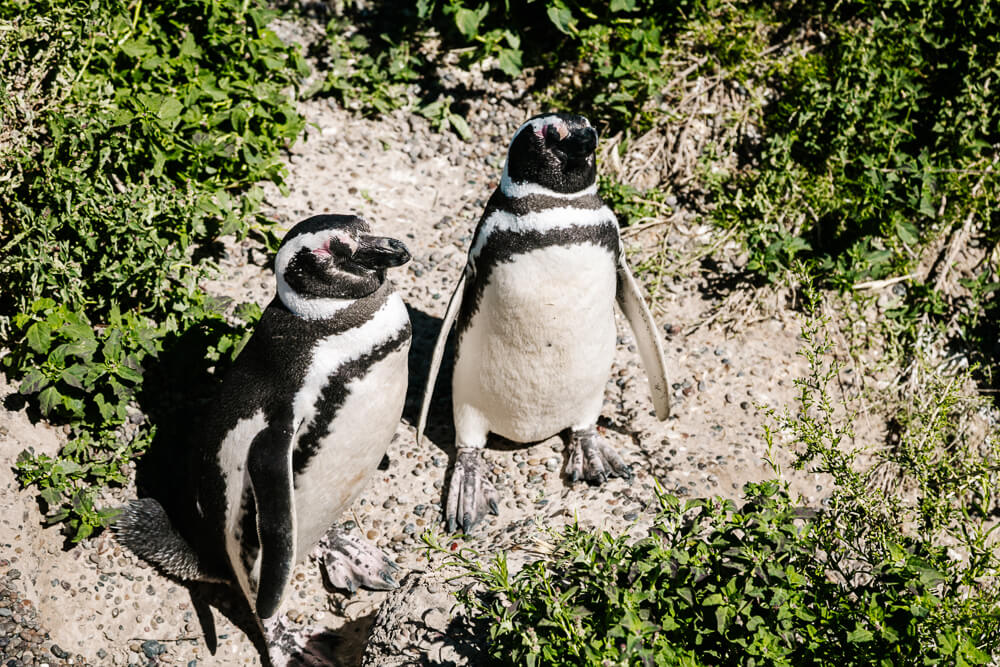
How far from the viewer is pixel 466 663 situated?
7.59 ft

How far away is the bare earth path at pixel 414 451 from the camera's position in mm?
2699

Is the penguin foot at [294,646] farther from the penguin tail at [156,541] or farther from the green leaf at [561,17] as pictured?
the green leaf at [561,17]

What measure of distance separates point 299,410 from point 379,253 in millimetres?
500

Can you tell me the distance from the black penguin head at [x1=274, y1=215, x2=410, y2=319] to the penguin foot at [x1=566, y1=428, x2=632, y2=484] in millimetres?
1141

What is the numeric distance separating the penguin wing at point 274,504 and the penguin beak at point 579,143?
3.78 ft

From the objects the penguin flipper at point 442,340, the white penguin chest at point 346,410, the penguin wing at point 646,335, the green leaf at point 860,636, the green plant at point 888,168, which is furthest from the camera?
the green plant at point 888,168

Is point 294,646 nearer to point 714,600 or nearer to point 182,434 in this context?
point 182,434

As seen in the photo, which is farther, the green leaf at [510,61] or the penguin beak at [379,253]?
the green leaf at [510,61]

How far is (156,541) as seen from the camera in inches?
109

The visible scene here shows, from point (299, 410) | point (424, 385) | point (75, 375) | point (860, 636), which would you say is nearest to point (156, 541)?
point (75, 375)

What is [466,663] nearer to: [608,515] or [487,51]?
[608,515]

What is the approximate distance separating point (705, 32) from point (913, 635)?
3.16 meters

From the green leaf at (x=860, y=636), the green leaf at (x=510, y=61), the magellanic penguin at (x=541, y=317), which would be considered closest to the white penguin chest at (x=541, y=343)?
the magellanic penguin at (x=541, y=317)

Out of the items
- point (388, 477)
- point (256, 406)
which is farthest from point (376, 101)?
point (256, 406)
